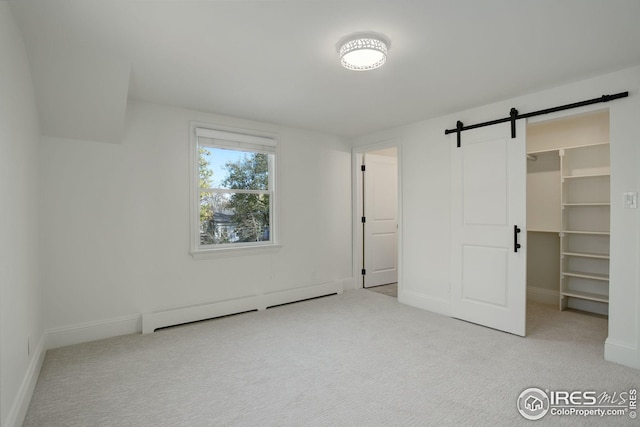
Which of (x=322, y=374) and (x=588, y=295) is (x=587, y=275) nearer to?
(x=588, y=295)

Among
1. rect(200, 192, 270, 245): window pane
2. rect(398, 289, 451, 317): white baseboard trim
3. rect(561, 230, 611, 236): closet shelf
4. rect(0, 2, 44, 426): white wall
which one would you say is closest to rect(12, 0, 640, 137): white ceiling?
rect(0, 2, 44, 426): white wall

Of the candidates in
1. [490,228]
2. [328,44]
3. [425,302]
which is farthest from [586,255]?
[328,44]

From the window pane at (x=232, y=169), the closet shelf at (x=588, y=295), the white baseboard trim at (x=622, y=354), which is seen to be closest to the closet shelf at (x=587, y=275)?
the closet shelf at (x=588, y=295)

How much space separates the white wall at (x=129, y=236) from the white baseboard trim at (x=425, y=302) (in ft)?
5.62

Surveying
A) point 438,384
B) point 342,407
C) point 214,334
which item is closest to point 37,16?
point 214,334

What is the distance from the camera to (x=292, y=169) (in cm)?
456

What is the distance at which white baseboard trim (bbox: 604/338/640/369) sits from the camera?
259 cm

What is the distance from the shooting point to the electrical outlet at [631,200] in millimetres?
2617

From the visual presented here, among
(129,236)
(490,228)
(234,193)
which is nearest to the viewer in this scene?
(129,236)

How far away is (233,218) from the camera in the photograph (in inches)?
162

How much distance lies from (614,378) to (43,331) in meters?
4.79

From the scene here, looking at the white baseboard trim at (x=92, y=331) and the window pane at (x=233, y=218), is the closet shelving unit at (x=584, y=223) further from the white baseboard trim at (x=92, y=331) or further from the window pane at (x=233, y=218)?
the white baseboard trim at (x=92, y=331)

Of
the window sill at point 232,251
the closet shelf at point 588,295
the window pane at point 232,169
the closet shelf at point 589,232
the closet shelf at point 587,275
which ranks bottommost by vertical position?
the closet shelf at point 588,295

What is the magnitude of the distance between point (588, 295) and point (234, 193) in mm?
4648
